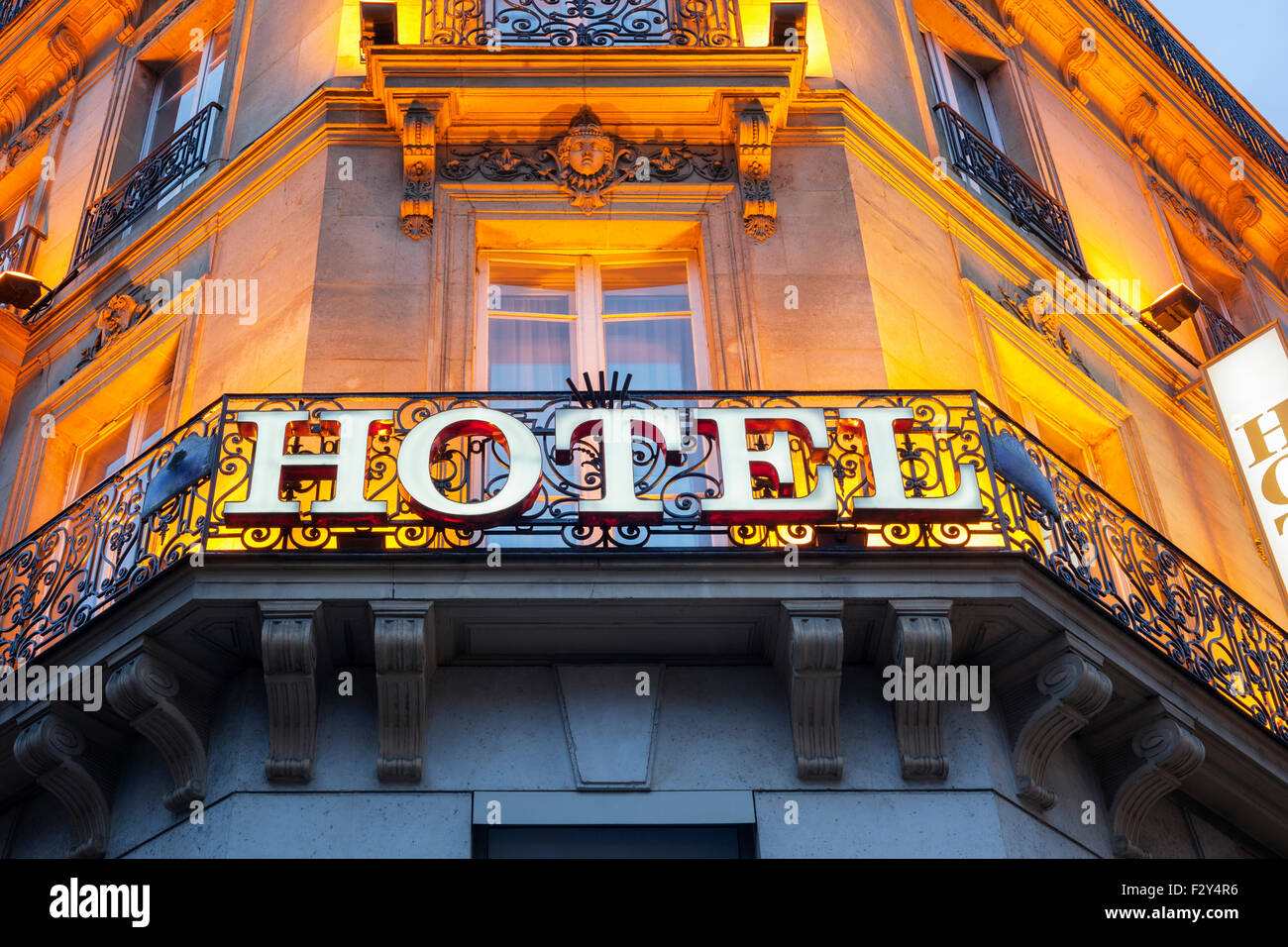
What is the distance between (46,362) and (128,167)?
7.65 ft

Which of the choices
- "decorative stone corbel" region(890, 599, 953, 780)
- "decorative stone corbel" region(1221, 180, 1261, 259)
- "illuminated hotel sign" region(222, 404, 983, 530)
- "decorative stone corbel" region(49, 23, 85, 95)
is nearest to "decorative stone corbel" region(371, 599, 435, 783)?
"illuminated hotel sign" region(222, 404, 983, 530)

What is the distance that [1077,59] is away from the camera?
1627 cm

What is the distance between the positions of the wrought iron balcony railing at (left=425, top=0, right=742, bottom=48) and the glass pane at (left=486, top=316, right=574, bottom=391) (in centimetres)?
246

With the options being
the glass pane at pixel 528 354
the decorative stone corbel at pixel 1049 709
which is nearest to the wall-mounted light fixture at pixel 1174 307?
the glass pane at pixel 528 354

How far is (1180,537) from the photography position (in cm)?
1205

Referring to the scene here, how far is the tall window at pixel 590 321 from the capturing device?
10.7 m

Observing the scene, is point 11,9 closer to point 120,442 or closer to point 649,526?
point 120,442

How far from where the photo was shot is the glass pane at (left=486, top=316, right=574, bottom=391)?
10.7 meters

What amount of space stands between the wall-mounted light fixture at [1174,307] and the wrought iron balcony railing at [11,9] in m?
11.7

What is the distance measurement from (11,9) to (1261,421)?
44.0ft

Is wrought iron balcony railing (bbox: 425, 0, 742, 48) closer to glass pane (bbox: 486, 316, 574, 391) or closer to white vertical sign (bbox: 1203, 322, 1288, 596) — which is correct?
glass pane (bbox: 486, 316, 574, 391)

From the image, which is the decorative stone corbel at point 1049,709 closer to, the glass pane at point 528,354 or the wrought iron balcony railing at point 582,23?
the glass pane at point 528,354

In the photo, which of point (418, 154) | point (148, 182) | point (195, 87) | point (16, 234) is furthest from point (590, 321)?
point (16, 234)
